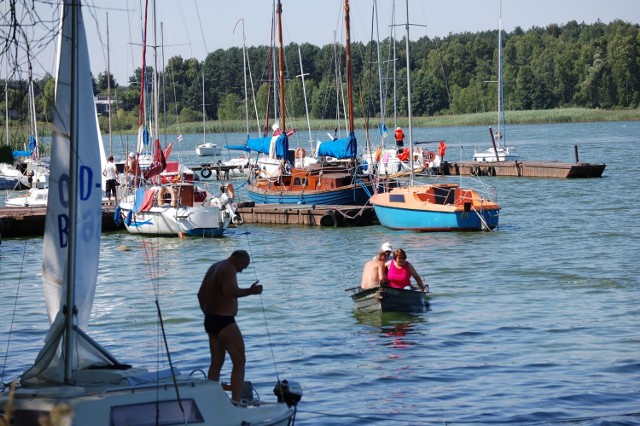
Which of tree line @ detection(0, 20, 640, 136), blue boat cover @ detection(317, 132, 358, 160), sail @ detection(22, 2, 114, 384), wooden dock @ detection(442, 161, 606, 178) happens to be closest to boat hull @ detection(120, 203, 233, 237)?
blue boat cover @ detection(317, 132, 358, 160)

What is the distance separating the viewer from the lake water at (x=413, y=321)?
16.9 m

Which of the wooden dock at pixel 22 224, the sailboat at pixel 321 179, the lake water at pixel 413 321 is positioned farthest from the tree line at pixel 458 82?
the lake water at pixel 413 321

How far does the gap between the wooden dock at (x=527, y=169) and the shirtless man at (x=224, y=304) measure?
54.6 meters

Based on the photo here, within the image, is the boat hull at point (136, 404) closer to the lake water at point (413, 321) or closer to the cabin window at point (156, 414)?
the cabin window at point (156, 414)

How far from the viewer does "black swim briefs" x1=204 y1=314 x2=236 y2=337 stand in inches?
496

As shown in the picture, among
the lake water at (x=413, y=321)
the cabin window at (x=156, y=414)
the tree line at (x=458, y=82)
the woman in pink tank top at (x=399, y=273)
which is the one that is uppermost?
the tree line at (x=458, y=82)

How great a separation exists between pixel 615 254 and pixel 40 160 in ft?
136

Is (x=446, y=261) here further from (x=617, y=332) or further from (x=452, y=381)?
(x=452, y=381)

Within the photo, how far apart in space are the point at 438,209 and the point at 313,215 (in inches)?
225

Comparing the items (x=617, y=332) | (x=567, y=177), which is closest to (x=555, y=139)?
(x=567, y=177)

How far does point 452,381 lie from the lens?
17984mm

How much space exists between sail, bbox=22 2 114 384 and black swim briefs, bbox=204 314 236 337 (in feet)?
4.68

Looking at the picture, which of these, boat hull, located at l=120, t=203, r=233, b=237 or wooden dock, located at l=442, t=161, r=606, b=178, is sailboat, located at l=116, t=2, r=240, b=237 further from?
wooden dock, located at l=442, t=161, r=606, b=178

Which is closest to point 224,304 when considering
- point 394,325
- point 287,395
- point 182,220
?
point 287,395
